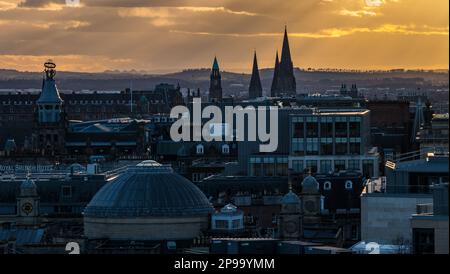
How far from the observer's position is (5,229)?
280 ft

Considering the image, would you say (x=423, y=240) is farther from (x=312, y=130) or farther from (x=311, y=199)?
(x=312, y=130)

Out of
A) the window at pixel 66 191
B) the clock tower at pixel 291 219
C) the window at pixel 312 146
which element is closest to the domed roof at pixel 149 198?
the clock tower at pixel 291 219

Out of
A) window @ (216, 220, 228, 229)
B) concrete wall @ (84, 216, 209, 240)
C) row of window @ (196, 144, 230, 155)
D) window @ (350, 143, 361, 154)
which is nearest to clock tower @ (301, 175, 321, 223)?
concrete wall @ (84, 216, 209, 240)

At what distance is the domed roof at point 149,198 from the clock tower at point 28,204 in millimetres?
8101

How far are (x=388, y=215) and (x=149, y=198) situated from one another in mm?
19108

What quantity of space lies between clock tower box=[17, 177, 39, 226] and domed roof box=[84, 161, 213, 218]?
8101 millimetres

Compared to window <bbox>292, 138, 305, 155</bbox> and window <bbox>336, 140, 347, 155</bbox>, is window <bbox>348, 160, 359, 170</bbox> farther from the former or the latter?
window <bbox>292, 138, 305, 155</bbox>

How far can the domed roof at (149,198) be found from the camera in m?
78.6

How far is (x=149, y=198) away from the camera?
79062 mm

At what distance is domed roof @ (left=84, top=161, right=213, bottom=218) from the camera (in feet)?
258

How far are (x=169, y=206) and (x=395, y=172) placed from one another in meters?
17.1

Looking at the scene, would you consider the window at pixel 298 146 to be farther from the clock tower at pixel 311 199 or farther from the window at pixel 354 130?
the clock tower at pixel 311 199
